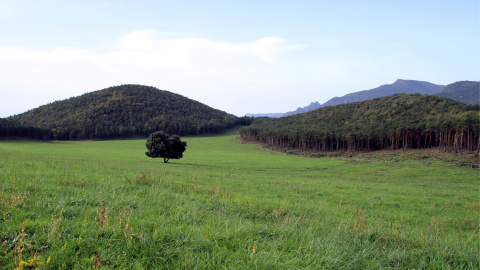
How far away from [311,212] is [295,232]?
15.5 ft

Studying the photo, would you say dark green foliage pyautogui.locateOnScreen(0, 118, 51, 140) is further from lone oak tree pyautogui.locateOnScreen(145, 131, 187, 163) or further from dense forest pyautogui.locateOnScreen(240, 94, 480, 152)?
dense forest pyautogui.locateOnScreen(240, 94, 480, 152)

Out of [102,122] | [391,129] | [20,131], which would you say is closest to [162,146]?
[391,129]

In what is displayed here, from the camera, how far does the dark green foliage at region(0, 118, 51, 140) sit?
4469 inches

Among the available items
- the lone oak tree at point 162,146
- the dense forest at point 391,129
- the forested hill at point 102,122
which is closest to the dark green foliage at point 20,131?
the forested hill at point 102,122

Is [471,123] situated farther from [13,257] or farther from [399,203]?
[13,257]

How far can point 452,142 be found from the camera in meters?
72.9

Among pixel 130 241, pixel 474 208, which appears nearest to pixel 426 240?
pixel 130 241

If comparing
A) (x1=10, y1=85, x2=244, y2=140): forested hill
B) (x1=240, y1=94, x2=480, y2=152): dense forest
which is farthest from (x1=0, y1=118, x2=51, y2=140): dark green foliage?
(x1=240, y1=94, x2=480, y2=152): dense forest

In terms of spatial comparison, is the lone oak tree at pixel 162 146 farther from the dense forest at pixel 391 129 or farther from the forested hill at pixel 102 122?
the forested hill at pixel 102 122

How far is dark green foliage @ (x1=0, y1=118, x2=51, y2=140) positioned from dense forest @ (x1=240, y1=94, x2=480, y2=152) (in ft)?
320

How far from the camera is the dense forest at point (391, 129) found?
70.3m

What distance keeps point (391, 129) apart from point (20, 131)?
143729 millimetres

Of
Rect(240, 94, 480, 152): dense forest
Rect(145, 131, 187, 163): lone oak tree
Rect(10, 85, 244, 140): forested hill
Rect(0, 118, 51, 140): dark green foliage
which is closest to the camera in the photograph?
Rect(145, 131, 187, 163): lone oak tree

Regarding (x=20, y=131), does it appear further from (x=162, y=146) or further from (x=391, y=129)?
Answer: (x=391, y=129)
